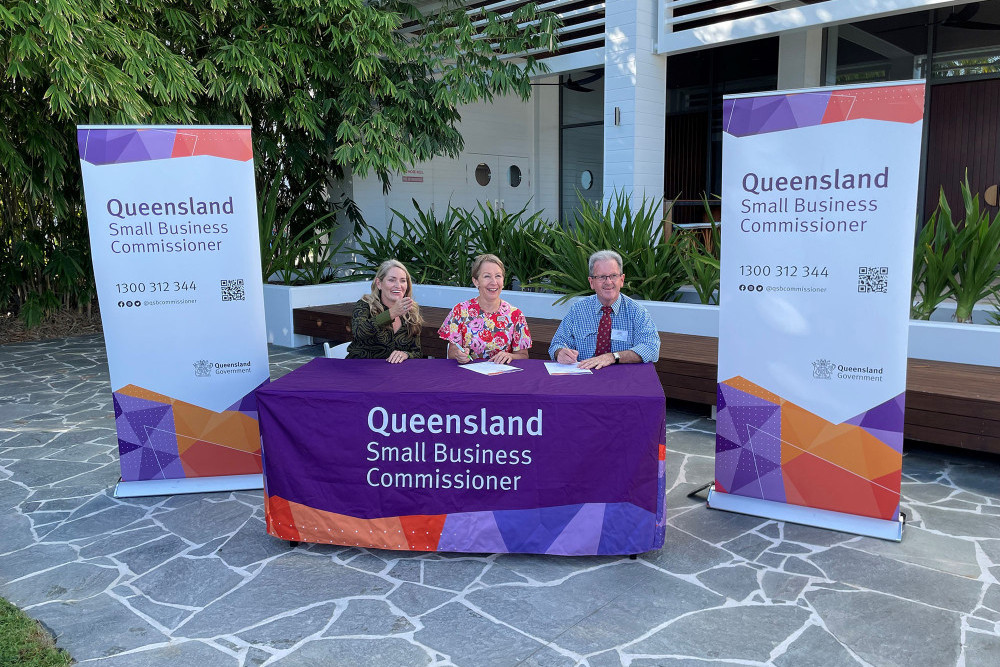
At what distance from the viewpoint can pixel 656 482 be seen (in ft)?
9.18

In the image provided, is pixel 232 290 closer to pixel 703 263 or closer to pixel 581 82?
pixel 703 263

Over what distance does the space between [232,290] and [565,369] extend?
1.62 m

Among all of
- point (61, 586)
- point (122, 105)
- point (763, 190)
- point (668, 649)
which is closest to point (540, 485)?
point (668, 649)

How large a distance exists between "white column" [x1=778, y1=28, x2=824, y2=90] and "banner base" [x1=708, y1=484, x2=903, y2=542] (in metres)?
6.90

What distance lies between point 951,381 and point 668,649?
2.60 meters

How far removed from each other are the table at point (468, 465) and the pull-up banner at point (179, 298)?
0.79 meters

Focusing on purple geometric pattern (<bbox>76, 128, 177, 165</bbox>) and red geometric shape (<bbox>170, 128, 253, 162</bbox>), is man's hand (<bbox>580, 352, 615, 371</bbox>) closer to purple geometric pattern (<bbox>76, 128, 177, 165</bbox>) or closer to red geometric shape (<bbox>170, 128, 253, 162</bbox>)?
red geometric shape (<bbox>170, 128, 253, 162</bbox>)

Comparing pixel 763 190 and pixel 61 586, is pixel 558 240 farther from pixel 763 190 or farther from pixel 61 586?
pixel 61 586

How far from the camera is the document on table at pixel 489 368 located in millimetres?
3225

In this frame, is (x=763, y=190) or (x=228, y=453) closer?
(x=763, y=190)

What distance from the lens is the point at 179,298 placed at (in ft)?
11.6

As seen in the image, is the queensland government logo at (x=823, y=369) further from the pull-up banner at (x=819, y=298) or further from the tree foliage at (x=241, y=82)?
the tree foliage at (x=241, y=82)

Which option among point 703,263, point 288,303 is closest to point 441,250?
point 288,303

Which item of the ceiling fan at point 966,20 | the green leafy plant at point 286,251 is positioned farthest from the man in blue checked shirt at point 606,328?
the ceiling fan at point 966,20
